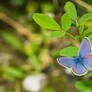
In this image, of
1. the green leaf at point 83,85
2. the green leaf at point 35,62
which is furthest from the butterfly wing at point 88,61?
the green leaf at point 35,62

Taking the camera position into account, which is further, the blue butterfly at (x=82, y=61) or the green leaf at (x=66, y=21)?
the green leaf at (x=66, y=21)

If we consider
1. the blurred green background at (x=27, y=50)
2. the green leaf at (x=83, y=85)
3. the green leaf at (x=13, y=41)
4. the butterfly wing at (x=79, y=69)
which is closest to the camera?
the butterfly wing at (x=79, y=69)

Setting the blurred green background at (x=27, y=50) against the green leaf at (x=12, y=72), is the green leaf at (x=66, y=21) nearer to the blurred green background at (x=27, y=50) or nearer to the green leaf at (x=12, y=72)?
the blurred green background at (x=27, y=50)

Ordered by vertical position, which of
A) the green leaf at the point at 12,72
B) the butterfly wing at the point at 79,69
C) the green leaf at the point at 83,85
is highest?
the butterfly wing at the point at 79,69

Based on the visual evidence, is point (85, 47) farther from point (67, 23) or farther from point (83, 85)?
point (83, 85)

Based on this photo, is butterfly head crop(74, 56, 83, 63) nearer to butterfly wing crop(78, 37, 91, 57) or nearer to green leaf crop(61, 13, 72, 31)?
butterfly wing crop(78, 37, 91, 57)

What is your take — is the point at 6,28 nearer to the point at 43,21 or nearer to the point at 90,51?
the point at 43,21

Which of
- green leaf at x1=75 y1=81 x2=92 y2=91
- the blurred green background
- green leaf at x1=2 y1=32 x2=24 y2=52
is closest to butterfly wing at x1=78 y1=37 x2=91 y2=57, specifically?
green leaf at x1=75 y1=81 x2=92 y2=91

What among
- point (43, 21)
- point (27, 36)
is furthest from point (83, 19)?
point (27, 36)

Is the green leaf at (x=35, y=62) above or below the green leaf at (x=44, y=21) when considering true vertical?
below
